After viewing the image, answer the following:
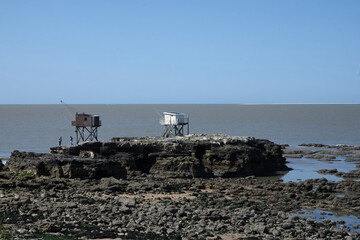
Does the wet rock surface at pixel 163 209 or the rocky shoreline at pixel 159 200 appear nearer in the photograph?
the wet rock surface at pixel 163 209

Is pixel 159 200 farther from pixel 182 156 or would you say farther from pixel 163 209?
pixel 182 156

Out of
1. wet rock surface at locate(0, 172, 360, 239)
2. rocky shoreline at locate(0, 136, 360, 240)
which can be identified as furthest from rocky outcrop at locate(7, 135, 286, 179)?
wet rock surface at locate(0, 172, 360, 239)

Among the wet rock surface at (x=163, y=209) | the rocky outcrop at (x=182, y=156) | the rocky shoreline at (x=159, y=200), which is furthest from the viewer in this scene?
the rocky outcrop at (x=182, y=156)

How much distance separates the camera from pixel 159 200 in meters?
30.2

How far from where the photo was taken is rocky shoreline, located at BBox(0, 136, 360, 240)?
21922mm

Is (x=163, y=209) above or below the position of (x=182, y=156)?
below

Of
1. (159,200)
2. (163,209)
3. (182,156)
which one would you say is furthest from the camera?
(182,156)

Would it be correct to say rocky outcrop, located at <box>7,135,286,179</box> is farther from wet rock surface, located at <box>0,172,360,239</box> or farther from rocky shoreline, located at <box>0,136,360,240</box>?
wet rock surface, located at <box>0,172,360,239</box>

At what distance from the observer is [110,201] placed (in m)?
27.7

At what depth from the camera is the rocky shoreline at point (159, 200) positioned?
2192 cm

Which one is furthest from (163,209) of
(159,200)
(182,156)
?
(182,156)

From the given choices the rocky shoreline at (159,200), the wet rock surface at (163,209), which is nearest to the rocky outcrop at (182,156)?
the rocky shoreline at (159,200)

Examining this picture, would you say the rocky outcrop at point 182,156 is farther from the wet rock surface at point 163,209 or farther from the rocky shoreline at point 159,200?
the wet rock surface at point 163,209

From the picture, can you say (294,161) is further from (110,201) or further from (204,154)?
(110,201)
